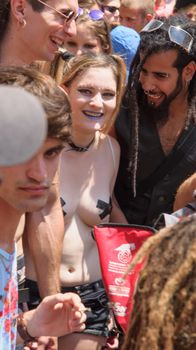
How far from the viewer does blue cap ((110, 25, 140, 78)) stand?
4492 mm

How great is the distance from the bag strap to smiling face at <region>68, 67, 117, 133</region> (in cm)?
33

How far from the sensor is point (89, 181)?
3.51 metres

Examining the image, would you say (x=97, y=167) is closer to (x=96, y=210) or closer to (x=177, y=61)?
(x=96, y=210)

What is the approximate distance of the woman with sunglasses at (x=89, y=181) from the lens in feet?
11.2

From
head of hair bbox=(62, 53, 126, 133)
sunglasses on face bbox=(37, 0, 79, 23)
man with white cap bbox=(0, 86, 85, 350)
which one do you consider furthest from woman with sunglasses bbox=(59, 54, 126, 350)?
man with white cap bbox=(0, 86, 85, 350)

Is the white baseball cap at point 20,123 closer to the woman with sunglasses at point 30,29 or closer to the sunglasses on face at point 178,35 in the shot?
the woman with sunglasses at point 30,29

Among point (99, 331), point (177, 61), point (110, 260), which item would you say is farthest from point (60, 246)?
point (177, 61)

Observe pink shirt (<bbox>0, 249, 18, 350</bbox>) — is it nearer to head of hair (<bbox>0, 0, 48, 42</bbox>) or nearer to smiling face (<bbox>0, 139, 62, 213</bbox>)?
smiling face (<bbox>0, 139, 62, 213</bbox>)

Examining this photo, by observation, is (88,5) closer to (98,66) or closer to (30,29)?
(98,66)

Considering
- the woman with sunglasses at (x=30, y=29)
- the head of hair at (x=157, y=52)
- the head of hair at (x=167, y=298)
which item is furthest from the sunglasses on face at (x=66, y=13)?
the head of hair at (x=167, y=298)

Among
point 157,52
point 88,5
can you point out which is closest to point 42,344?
point 157,52

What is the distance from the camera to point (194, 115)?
3.73 meters

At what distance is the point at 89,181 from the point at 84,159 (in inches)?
4.1

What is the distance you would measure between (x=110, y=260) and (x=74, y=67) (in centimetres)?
99
